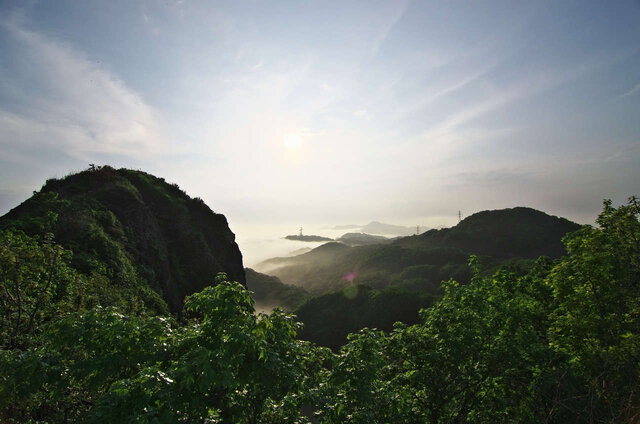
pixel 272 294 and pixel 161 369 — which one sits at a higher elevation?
pixel 161 369

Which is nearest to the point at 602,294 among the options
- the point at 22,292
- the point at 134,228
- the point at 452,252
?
the point at 22,292

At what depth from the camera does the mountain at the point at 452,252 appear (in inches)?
3573

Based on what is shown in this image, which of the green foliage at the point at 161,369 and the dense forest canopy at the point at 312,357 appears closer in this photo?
the green foliage at the point at 161,369

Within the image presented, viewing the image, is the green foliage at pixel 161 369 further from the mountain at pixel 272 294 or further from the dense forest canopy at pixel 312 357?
the mountain at pixel 272 294

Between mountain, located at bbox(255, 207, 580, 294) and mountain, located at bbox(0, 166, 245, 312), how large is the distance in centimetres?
5794

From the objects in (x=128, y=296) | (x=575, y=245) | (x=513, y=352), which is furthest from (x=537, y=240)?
(x=128, y=296)

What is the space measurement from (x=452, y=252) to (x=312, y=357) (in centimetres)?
10276

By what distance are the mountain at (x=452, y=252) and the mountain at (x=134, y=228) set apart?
57.9 metres

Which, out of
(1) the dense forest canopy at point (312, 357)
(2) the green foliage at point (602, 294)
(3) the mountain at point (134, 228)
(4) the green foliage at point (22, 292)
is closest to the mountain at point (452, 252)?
(3) the mountain at point (134, 228)

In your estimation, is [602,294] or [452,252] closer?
[602,294]

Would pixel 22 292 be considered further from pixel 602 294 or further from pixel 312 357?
pixel 602 294

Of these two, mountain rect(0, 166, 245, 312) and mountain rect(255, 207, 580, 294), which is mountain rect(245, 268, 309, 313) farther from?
mountain rect(0, 166, 245, 312)

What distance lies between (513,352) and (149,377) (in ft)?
45.4

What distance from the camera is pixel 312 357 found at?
9391 millimetres
